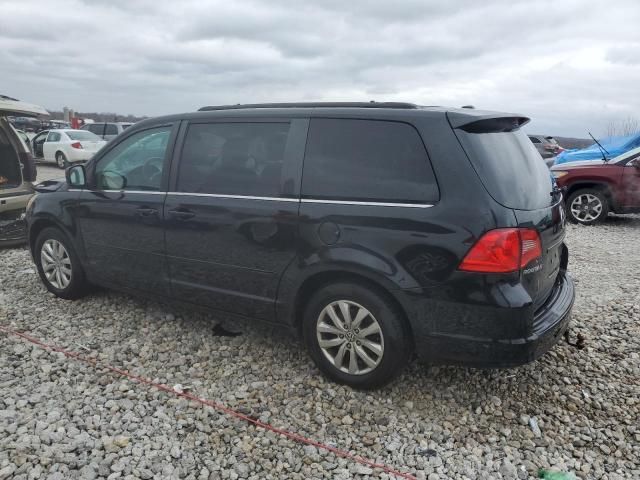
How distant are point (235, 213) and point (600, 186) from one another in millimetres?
8124

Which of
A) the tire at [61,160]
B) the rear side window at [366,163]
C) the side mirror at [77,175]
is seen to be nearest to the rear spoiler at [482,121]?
the rear side window at [366,163]

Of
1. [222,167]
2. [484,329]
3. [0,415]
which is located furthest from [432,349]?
[0,415]

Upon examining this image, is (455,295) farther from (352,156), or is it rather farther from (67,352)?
(67,352)

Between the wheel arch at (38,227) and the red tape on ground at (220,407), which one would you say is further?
the wheel arch at (38,227)

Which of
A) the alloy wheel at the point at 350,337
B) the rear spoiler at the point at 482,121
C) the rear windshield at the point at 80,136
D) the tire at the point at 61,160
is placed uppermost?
the rear spoiler at the point at 482,121

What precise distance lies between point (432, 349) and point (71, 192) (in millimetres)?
3435

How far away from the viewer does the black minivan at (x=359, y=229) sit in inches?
105

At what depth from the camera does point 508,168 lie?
2.83 meters

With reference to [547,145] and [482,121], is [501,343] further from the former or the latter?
[547,145]

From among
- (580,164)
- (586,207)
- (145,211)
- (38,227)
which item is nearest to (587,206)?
(586,207)

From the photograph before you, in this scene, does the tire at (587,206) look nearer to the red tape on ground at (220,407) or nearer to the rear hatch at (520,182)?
the rear hatch at (520,182)

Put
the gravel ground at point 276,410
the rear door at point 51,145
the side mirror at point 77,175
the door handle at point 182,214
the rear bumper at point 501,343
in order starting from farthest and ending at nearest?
the rear door at point 51,145, the side mirror at point 77,175, the door handle at point 182,214, the rear bumper at point 501,343, the gravel ground at point 276,410

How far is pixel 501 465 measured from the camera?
2576 mm

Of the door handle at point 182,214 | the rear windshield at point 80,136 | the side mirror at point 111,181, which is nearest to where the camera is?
the door handle at point 182,214
